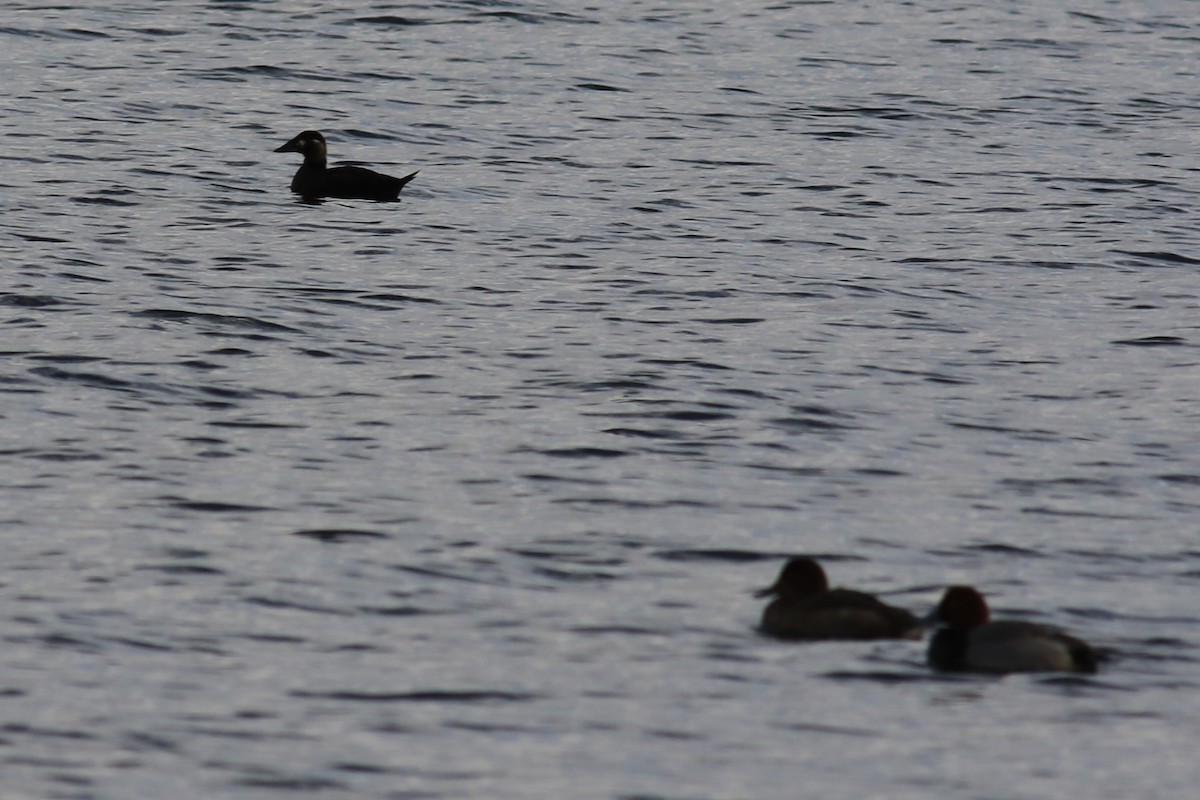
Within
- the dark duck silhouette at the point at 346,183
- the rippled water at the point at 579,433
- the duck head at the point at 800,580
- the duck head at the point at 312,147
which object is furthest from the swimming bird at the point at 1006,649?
the duck head at the point at 312,147

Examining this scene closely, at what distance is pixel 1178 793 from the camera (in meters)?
9.32

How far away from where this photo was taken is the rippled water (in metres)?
9.77

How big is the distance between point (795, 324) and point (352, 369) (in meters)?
3.65

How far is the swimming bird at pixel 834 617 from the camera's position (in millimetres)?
10773

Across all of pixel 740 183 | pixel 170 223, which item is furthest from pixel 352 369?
pixel 740 183

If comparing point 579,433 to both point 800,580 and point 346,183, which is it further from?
point 346,183

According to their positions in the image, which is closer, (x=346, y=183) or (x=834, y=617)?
(x=834, y=617)

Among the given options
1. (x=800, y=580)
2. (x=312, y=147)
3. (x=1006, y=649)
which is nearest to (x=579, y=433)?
(x=800, y=580)

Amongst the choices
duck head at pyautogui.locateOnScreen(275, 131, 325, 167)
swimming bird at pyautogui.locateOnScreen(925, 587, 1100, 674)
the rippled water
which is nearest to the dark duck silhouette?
the rippled water

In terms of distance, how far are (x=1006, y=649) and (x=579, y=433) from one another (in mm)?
4333

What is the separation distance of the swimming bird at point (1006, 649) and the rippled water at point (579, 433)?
120 millimetres

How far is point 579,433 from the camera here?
14.3 m

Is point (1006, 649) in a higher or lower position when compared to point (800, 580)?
lower

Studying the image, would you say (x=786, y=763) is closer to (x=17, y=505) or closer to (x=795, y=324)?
(x=17, y=505)
